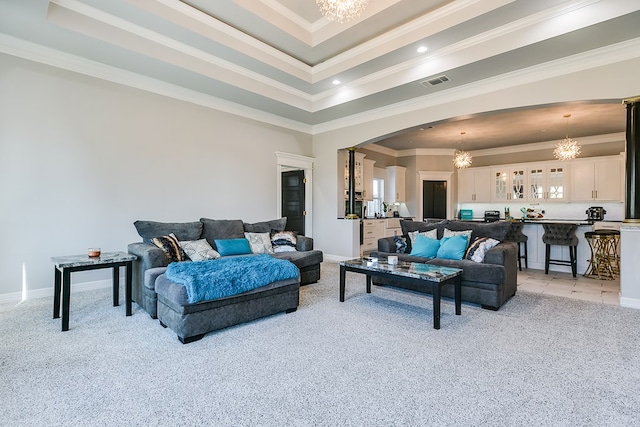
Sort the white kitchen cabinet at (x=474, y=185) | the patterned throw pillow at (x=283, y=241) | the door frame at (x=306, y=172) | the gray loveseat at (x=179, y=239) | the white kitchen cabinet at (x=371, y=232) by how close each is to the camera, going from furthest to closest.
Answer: the white kitchen cabinet at (x=474, y=185) → the white kitchen cabinet at (x=371, y=232) → the door frame at (x=306, y=172) → the patterned throw pillow at (x=283, y=241) → the gray loveseat at (x=179, y=239)

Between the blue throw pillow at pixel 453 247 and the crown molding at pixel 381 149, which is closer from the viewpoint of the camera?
the blue throw pillow at pixel 453 247

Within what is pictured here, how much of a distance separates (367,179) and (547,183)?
4877 mm

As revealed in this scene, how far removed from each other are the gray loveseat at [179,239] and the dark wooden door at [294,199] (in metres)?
1.72

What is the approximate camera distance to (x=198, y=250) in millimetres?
4043

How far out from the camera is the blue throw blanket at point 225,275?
2.68 meters

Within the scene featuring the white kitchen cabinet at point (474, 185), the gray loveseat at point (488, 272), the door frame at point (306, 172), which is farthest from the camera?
the white kitchen cabinet at point (474, 185)

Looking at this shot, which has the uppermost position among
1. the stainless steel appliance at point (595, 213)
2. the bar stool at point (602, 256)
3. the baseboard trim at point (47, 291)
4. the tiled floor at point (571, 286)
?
the stainless steel appliance at point (595, 213)

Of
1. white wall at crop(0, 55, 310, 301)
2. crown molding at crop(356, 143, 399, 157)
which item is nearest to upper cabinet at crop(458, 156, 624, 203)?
crown molding at crop(356, 143, 399, 157)

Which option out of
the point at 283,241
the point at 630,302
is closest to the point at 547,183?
the point at 630,302

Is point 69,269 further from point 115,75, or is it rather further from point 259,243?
point 115,75

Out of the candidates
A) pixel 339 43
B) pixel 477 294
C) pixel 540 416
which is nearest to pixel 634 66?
pixel 477 294

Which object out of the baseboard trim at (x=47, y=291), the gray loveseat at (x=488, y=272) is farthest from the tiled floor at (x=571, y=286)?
the baseboard trim at (x=47, y=291)

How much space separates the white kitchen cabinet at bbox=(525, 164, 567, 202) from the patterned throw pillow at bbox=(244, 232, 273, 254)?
25.1ft

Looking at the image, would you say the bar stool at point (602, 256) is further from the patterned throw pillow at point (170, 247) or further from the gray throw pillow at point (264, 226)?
the patterned throw pillow at point (170, 247)
